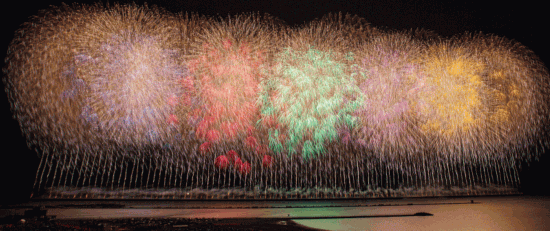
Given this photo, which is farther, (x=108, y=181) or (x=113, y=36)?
(x=108, y=181)

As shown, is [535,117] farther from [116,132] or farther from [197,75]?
[116,132]

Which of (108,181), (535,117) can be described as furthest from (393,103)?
(108,181)

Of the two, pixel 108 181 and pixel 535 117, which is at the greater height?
pixel 535 117

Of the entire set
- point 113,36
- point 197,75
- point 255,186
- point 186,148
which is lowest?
point 255,186

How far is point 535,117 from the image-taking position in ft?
53.8

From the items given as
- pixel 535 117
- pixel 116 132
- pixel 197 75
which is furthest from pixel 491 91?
pixel 116 132

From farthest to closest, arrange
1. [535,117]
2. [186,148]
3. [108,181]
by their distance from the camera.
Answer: [108,181]
[186,148]
[535,117]

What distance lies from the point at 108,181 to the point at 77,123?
8.10 metres

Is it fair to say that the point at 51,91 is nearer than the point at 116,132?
Yes

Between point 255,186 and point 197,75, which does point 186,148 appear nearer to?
point 255,186

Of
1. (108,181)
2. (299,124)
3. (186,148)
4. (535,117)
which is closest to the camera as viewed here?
(299,124)

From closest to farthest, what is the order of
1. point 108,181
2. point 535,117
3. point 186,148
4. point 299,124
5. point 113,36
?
1. point 113,36
2. point 299,124
3. point 535,117
4. point 186,148
5. point 108,181

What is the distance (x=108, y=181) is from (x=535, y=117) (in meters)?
27.0

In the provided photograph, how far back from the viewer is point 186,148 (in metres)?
19.9
